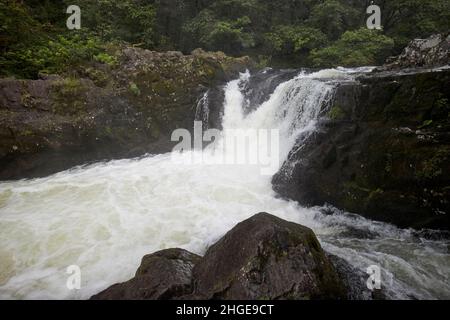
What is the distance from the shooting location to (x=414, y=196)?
4.87m

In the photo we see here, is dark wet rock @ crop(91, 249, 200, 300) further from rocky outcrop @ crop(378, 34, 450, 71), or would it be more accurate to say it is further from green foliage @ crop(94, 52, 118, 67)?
green foliage @ crop(94, 52, 118, 67)

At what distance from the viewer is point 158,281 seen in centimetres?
335

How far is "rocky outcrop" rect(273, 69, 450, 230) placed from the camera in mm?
4762

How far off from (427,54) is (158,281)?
8304mm

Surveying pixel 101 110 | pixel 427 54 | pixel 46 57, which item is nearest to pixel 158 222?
pixel 101 110

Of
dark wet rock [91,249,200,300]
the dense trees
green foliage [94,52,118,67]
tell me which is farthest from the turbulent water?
the dense trees

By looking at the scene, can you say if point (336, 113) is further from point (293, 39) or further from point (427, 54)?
point (293, 39)

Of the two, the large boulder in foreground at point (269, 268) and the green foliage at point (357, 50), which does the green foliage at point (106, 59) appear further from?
the green foliage at point (357, 50)

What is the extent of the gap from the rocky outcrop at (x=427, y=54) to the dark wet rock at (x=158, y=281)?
7.15 meters

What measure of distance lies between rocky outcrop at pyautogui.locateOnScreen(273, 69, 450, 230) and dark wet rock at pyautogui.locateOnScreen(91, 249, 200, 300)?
3.30 m

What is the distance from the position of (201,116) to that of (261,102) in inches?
80.6
